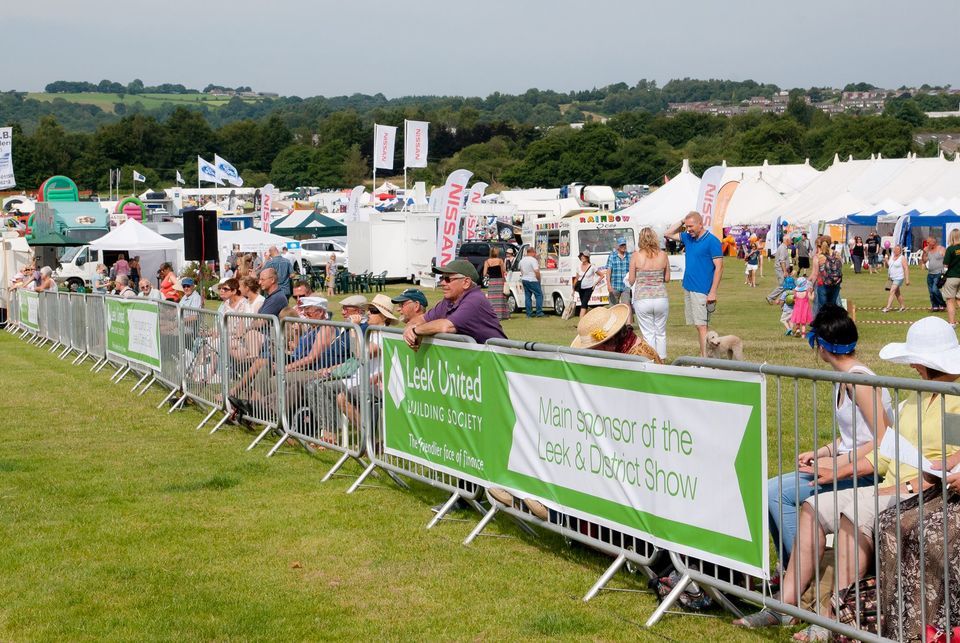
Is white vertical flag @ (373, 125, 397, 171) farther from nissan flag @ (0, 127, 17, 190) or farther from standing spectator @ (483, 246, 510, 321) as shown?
standing spectator @ (483, 246, 510, 321)

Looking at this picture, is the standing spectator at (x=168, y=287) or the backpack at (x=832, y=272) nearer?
the backpack at (x=832, y=272)

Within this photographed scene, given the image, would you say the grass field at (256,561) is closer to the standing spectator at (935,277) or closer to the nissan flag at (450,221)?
the standing spectator at (935,277)

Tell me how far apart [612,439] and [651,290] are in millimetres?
8671

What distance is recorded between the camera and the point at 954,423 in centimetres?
441

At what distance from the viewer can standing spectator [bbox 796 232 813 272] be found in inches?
1527

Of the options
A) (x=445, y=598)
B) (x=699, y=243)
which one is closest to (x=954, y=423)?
(x=445, y=598)

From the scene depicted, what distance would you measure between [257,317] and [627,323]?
521cm

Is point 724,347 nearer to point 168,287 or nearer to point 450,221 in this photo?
point 168,287

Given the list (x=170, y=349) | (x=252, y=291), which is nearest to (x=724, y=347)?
(x=252, y=291)

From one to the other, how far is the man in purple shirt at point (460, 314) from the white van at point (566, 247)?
19991mm

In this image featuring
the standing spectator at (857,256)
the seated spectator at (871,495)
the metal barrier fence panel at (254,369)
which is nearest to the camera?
the seated spectator at (871,495)

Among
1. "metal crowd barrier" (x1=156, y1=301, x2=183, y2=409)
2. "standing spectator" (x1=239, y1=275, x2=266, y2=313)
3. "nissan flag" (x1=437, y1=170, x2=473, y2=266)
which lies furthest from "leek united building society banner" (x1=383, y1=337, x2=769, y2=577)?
"nissan flag" (x1=437, y1=170, x2=473, y2=266)

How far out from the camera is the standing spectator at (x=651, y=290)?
14.4 m

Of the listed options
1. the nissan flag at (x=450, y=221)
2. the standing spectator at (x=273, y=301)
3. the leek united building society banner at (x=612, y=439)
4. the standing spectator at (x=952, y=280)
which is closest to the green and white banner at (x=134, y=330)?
the standing spectator at (x=273, y=301)
